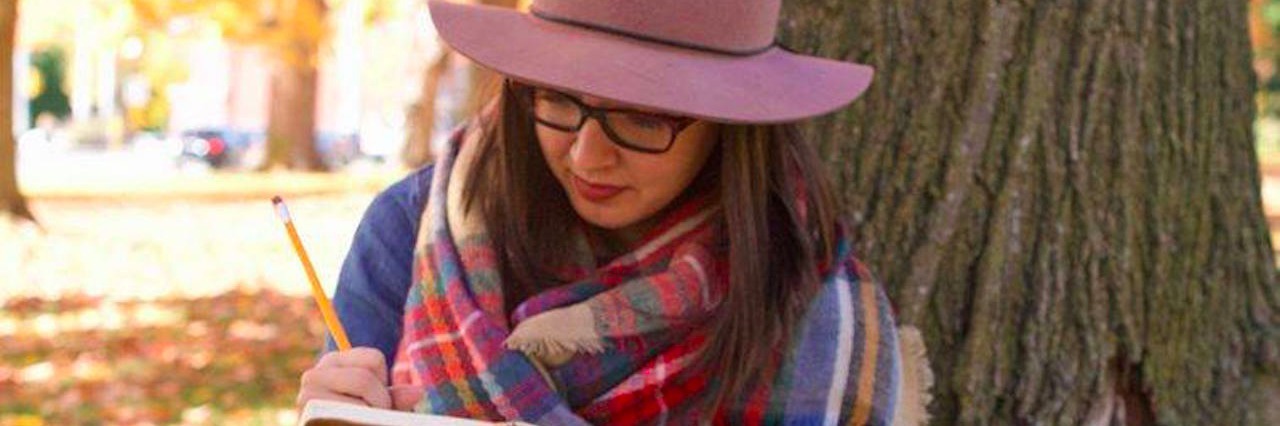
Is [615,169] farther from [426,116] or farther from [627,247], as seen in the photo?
[426,116]

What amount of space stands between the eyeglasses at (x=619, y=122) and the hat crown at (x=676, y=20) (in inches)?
3.7

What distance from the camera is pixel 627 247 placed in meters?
2.88

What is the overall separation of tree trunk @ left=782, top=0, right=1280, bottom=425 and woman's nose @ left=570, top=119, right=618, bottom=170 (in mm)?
1134

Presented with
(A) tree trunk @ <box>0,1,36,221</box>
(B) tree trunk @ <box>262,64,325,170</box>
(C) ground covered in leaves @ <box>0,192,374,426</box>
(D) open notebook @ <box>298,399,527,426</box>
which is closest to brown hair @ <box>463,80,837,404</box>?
(D) open notebook @ <box>298,399,527,426</box>

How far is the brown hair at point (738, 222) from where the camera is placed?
2.74 m

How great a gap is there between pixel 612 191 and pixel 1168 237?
1364mm

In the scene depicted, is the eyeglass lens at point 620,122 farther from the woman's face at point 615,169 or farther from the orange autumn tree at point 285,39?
the orange autumn tree at point 285,39

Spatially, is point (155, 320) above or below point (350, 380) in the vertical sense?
below

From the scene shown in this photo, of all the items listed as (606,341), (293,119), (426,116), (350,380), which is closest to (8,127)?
(426,116)

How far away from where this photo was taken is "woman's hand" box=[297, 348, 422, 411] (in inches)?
100

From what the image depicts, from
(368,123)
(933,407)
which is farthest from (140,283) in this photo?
(368,123)

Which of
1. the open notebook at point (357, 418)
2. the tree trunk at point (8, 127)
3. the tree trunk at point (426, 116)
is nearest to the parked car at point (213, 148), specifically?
the tree trunk at point (426, 116)

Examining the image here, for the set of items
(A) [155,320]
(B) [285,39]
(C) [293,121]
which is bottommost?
(C) [293,121]

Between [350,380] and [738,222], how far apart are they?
1.65 ft
